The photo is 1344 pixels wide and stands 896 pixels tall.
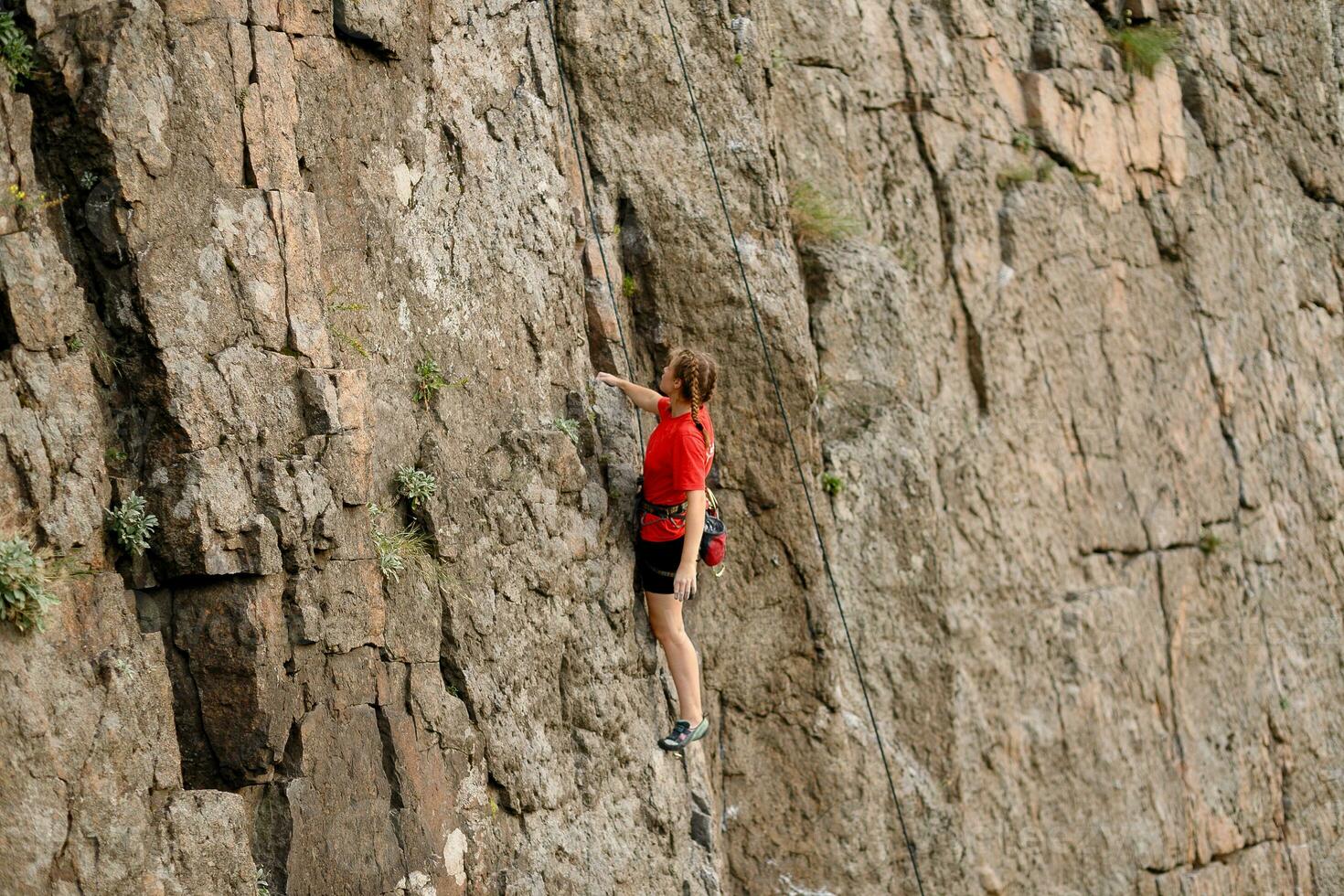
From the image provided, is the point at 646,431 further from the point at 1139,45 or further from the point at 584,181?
the point at 1139,45

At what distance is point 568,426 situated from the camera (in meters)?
8.24

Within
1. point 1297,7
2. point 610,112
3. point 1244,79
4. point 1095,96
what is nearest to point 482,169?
point 610,112

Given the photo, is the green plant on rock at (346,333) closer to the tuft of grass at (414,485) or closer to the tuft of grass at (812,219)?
the tuft of grass at (414,485)

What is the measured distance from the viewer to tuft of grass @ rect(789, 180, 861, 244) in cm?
1053

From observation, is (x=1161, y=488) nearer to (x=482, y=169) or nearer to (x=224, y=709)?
(x=482, y=169)

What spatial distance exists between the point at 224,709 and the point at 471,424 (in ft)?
6.96

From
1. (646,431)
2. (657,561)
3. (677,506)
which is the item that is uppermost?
(646,431)

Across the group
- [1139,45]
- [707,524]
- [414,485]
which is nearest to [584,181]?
[707,524]

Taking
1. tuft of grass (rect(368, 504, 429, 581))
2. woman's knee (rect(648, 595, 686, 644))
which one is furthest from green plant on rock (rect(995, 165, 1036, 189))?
tuft of grass (rect(368, 504, 429, 581))

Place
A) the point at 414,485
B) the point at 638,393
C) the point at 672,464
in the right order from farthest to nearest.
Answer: the point at 638,393 < the point at 672,464 < the point at 414,485

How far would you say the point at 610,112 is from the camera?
924 cm

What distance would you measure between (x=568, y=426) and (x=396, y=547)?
4.70 feet

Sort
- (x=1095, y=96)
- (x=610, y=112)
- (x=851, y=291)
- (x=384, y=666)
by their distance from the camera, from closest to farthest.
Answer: (x=384, y=666) → (x=610, y=112) → (x=851, y=291) → (x=1095, y=96)

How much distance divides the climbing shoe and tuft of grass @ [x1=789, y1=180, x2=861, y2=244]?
12.3 ft
